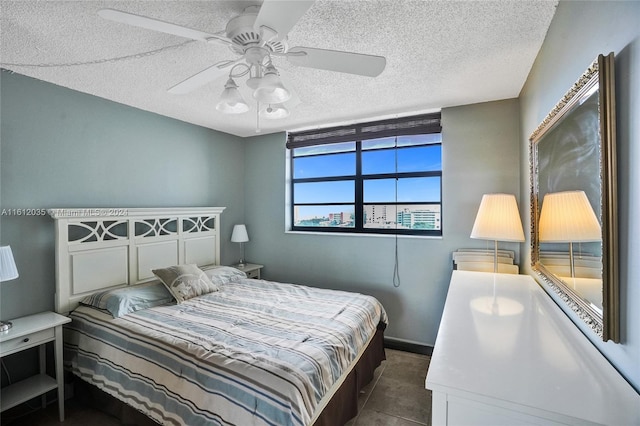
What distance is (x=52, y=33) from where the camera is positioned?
1624mm

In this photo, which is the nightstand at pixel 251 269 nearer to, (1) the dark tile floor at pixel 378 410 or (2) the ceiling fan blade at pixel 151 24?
(1) the dark tile floor at pixel 378 410

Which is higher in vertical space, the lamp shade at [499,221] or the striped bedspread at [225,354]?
the lamp shade at [499,221]

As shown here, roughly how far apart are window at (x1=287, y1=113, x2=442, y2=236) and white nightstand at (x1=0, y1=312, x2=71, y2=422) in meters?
2.48

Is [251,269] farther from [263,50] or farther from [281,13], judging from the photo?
[281,13]

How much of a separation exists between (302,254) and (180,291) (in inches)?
59.1

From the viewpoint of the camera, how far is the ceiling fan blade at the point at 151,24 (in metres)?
1.07

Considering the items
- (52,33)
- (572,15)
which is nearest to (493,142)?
(572,15)

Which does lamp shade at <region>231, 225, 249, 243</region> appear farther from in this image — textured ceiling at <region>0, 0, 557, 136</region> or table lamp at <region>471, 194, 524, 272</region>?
table lamp at <region>471, 194, 524, 272</region>

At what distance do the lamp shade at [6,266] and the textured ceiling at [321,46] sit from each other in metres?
1.24

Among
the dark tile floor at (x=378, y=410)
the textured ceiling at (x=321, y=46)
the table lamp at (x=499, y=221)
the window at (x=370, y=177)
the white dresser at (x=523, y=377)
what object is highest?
the textured ceiling at (x=321, y=46)

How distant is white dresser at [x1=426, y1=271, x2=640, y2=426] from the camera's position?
741 mm

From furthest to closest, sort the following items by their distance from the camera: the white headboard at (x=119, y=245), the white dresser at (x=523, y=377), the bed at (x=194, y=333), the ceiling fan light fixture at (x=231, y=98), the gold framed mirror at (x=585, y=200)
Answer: the white headboard at (x=119, y=245)
the ceiling fan light fixture at (x=231, y=98)
the bed at (x=194, y=333)
the gold framed mirror at (x=585, y=200)
the white dresser at (x=523, y=377)

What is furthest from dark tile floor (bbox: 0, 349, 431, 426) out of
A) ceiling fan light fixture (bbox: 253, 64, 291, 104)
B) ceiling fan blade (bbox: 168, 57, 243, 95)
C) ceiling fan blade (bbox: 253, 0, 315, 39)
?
ceiling fan blade (bbox: 253, 0, 315, 39)

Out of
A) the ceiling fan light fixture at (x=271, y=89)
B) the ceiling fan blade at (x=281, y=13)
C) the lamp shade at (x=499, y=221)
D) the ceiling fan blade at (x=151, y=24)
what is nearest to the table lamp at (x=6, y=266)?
the ceiling fan blade at (x=151, y=24)
